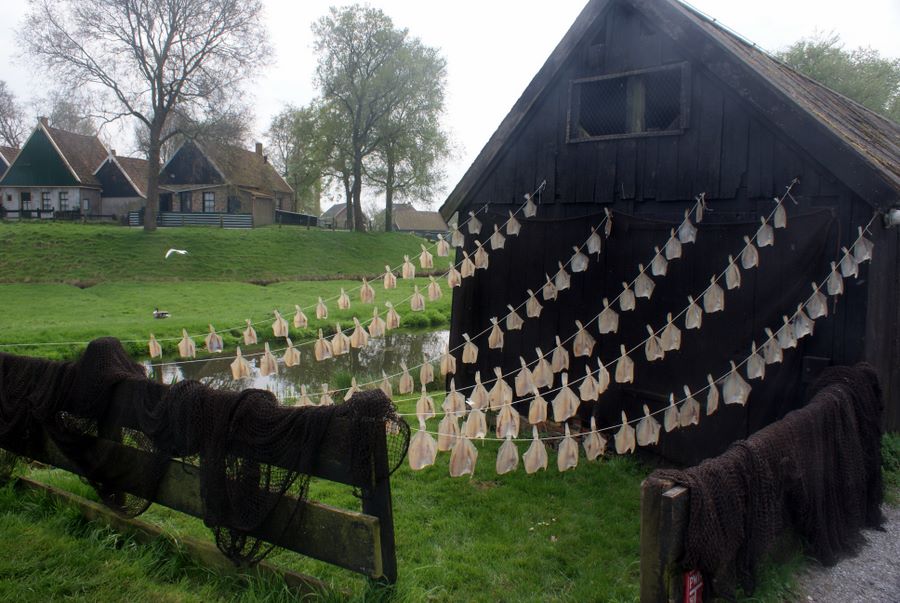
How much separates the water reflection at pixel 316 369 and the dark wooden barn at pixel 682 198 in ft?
21.6

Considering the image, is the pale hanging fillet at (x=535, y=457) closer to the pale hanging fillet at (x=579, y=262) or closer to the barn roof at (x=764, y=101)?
the pale hanging fillet at (x=579, y=262)

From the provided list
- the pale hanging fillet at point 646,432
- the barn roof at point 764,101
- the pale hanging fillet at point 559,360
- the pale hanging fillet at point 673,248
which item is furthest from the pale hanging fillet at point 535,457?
the barn roof at point 764,101

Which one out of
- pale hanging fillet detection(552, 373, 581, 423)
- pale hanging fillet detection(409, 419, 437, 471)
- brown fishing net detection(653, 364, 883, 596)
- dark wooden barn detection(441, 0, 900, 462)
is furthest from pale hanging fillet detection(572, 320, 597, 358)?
pale hanging fillet detection(409, 419, 437, 471)

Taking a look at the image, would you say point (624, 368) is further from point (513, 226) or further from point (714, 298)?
point (513, 226)

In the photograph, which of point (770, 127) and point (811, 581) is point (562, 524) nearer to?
point (811, 581)

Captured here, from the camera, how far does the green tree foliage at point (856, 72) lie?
1111 inches

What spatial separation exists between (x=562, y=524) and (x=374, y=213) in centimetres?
7395

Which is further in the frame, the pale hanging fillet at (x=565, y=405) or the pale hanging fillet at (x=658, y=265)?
the pale hanging fillet at (x=658, y=265)

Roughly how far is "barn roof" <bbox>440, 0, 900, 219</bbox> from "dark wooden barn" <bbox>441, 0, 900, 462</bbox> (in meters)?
0.02

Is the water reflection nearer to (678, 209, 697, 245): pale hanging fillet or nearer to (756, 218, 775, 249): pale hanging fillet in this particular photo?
(678, 209, 697, 245): pale hanging fillet

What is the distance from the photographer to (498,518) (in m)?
6.14

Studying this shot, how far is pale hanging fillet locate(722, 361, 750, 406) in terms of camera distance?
5.98 metres

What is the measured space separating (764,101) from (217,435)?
5.72 metres

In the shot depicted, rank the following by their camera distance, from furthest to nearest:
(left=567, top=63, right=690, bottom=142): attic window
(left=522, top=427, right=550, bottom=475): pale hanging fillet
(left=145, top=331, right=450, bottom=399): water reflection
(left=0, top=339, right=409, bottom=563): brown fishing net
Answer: (left=145, top=331, right=450, bottom=399): water reflection → (left=567, top=63, right=690, bottom=142): attic window → (left=522, top=427, right=550, bottom=475): pale hanging fillet → (left=0, top=339, right=409, bottom=563): brown fishing net
